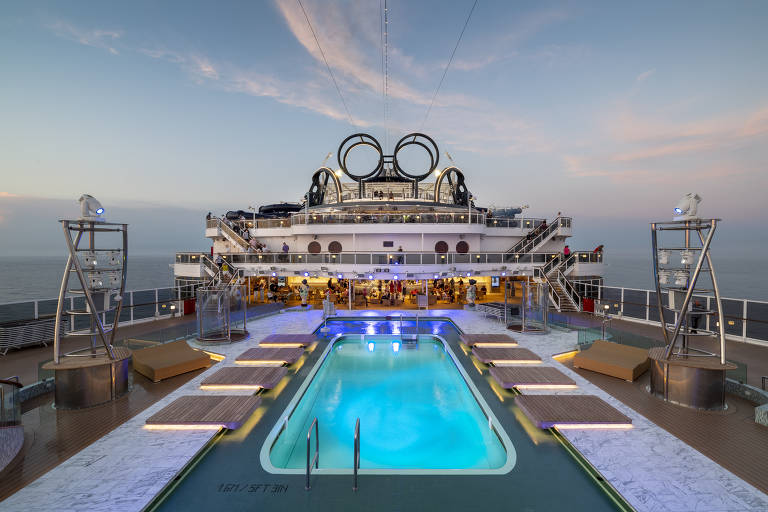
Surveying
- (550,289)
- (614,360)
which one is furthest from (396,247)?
(614,360)

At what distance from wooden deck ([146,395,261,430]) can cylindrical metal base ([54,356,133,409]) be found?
1779 mm

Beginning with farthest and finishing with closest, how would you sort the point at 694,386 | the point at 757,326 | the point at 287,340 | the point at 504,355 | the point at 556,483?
the point at 757,326
the point at 287,340
the point at 504,355
the point at 694,386
the point at 556,483

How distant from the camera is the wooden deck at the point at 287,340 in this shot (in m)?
11.9

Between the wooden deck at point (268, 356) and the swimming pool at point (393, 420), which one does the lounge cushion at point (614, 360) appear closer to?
the swimming pool at point (393, 420)

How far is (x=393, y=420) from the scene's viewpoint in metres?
8.12

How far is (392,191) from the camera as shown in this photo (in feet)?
109

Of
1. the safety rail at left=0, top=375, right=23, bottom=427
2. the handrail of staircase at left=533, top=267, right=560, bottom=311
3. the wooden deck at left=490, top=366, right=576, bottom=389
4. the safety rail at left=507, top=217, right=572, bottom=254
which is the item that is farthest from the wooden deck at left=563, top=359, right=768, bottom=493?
the safety rail at left=507, top=217, right=572, bottom=254

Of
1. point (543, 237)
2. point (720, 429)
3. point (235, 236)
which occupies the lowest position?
point (720, 429)

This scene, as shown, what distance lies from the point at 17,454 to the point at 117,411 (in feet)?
5.93

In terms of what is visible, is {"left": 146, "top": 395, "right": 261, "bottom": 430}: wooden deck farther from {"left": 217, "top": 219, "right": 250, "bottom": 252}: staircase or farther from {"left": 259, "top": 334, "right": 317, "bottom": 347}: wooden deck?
{"left": 217, "top": 219, "right": 250, "bottom": 252}: staircase

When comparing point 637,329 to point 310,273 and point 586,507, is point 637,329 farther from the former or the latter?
point 310,273

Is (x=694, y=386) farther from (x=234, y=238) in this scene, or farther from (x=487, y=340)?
(x=234, y=238)

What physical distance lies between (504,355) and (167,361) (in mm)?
9519

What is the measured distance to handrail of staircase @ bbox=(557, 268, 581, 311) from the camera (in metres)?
19.4
